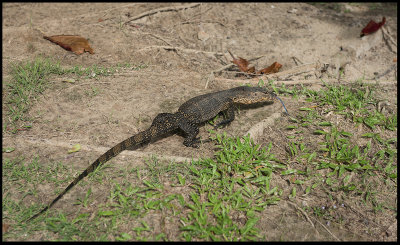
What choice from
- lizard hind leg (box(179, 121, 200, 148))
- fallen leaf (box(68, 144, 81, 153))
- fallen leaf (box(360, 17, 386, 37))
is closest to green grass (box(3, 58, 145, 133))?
fallen leaf (box(68, 144, 81, 153))

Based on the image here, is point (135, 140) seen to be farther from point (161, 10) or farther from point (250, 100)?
point (161, 10)

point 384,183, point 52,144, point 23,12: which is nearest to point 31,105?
point 52,144

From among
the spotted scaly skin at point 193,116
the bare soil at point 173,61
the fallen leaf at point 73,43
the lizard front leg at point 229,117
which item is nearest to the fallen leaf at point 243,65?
the bare soil at point 173,61

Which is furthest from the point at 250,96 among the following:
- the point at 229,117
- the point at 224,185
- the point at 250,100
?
the point at 224,185

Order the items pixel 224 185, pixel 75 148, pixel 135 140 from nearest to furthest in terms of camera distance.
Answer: pixel 224 185 < pixel 75 148 < pixel 135 140

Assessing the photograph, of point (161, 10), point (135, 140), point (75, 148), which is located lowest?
point (75, 148)

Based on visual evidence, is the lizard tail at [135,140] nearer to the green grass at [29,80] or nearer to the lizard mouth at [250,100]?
the lizard mouth at [250,100]

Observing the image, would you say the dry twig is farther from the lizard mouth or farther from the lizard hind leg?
the lizard hind leg

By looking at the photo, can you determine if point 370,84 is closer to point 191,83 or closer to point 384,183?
point 384,183
